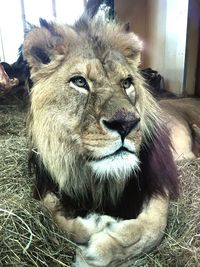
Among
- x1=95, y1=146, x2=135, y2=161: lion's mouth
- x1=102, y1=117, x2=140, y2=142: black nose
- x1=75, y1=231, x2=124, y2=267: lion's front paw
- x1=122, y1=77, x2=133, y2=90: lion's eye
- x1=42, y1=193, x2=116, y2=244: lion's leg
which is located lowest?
x1=75, y1=231, x2=124, y2=267: lion's front paw

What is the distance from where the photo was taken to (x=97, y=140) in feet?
5.24

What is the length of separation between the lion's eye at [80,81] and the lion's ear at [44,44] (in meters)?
0.16

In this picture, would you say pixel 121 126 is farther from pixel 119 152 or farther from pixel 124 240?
pixel 124 240

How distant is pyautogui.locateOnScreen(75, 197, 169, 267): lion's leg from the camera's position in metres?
1.87

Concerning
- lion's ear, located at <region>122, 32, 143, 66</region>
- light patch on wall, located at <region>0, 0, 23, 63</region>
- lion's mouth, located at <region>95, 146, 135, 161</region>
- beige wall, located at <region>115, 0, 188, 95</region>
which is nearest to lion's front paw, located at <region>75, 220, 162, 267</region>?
lion's mouth, located at <region>95, 146, 135, 161</region>

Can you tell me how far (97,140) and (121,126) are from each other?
0.36 feet

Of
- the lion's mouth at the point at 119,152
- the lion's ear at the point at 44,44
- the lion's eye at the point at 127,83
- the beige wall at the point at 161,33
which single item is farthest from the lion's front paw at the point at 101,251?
the beige wall at the point at 161,33

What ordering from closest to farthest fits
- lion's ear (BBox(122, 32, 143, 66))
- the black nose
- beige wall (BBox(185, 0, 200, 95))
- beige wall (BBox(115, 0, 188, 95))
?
the black nose < lion's ear (BBox(122, 32, 143, 66)) < beige wall (BBox(185, 0, 200, 95)) < beige wall (BBox(115, 0, 188, 95))

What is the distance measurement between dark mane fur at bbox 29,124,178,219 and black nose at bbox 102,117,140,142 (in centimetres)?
48

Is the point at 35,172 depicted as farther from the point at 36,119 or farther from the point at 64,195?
the point at 36,119

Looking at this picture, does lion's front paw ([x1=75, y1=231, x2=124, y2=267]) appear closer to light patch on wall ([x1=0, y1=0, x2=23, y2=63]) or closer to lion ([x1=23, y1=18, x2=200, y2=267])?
lion ([x1=23, y1=18, x2=200, y2=267])

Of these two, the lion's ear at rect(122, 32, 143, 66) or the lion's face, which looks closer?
the lion's face

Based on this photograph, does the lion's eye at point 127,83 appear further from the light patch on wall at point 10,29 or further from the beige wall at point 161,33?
the light patch on wall at point 10,29

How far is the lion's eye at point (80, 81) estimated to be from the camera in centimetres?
175
